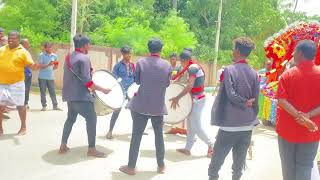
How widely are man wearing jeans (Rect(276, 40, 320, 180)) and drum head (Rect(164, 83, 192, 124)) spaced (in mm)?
2864

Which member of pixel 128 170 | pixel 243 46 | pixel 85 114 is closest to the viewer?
pixel 243 46

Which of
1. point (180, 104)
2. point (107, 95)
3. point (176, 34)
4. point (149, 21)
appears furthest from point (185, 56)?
point (149, 21)

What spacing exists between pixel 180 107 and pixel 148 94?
160cm

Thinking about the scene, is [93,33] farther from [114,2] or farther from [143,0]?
[143,0]

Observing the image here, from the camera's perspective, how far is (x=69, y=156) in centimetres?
683

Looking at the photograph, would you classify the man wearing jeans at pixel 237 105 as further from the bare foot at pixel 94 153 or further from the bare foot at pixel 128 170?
the bare foot at pixel 94 153

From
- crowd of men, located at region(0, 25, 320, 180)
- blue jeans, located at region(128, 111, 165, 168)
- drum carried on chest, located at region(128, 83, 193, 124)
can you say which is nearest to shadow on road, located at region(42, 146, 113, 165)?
crowd of men, located at region(0, 25, 320, 180)

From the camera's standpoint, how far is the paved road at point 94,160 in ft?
19.8

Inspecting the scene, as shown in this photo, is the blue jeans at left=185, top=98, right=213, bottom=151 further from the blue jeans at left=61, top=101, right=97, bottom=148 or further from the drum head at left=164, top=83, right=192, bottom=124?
the blue jeans at left=61, top=101, right=97, bottom=148

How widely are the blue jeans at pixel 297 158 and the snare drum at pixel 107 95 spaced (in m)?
3.04

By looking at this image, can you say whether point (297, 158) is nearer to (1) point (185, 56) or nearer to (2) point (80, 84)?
(2) point (80, 84)

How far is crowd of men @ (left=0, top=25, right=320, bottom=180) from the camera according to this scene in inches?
179

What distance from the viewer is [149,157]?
7.21m

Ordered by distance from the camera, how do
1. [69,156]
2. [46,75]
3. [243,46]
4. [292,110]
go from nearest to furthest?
[292,110]
[243,46]
[69,156]
[46,75]
